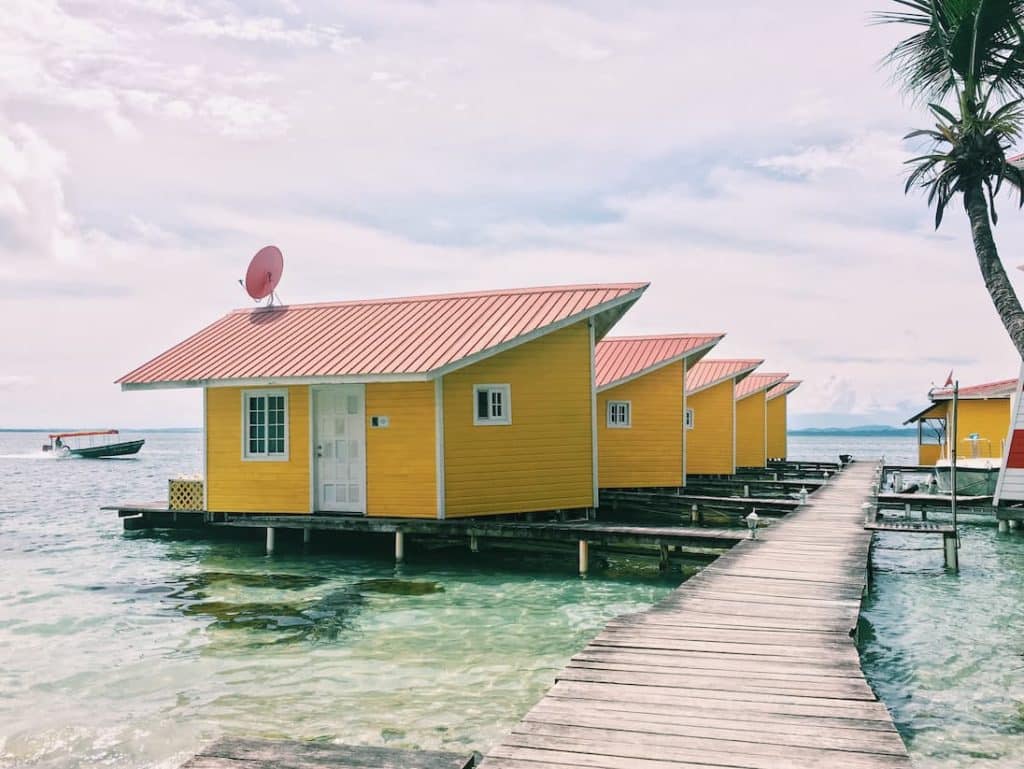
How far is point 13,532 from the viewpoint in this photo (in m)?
26.2

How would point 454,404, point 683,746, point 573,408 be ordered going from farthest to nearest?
point 573,408 → point 454,404 → point 683,746

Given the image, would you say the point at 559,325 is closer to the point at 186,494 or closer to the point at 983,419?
the point at 186,494

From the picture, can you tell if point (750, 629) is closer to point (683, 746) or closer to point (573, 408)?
point (683, 746)

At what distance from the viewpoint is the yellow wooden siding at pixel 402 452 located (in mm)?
16172

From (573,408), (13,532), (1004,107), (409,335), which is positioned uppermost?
(1004,107)

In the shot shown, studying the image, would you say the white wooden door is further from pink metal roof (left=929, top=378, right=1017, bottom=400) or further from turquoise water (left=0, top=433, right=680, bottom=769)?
pink metal roof (left=929, top=378, right=1017, bottom=400)

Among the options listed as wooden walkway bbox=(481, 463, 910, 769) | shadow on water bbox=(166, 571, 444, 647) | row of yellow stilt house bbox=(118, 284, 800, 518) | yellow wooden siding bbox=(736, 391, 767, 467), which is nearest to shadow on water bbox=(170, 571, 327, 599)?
shadow on water bbox=(166, 571, 444, 647)

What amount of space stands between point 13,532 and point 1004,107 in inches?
1078

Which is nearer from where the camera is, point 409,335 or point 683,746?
point 683,746

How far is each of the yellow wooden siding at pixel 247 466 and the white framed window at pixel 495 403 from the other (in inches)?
139

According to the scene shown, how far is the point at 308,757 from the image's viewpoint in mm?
5055

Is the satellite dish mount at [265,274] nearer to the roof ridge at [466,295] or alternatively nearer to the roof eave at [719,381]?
the roof ridge at [466,295]

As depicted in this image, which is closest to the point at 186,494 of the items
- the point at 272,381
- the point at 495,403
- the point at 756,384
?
the point at 272,381

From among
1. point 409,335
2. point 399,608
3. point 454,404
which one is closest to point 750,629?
point 399,608
